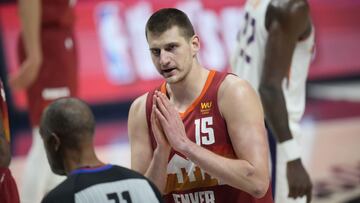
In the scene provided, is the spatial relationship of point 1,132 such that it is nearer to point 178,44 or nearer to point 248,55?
point 178,44

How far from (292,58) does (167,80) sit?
4.58ft

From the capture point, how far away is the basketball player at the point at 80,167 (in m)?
3.08

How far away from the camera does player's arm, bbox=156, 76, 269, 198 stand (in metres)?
3.61

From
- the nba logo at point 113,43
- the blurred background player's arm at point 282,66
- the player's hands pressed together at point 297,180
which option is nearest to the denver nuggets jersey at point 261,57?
the blurred background player's arm at point 282,66

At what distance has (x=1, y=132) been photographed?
3.84 meters

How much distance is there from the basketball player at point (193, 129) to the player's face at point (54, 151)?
1.76 ft

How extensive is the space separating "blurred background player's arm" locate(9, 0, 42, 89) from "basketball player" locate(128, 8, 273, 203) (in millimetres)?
1908

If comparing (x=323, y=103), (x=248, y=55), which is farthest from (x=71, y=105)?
(x=323, y=103)

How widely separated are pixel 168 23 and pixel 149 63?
20.0 feet

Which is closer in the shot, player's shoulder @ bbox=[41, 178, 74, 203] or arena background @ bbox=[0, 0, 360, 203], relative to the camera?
player's shoulder @ bbox=[41, 178, 74, 203]

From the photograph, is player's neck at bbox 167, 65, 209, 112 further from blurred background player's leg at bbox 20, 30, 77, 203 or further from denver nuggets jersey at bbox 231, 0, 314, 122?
blurred background player's leg at bbox 20, 30, 77, 203

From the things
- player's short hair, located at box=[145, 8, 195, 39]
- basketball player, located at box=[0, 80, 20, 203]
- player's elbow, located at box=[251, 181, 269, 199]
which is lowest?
player's elbow, located at box=[251, 181, 269, 199]

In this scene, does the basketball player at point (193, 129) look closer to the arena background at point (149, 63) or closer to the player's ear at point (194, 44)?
the player's ear at point (194, 44)

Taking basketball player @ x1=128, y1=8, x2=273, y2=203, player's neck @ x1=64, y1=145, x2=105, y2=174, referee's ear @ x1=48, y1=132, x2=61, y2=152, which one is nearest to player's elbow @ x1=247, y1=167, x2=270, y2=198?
basketball player @ x1=128, y1=8, x2=273, y2=203
